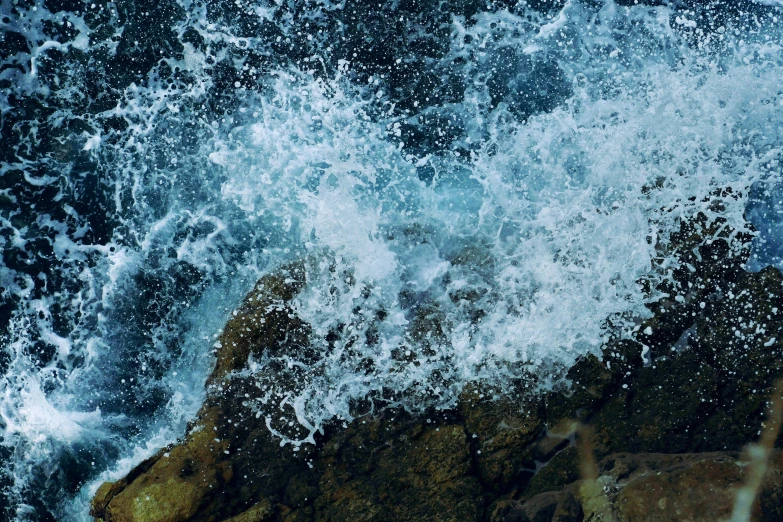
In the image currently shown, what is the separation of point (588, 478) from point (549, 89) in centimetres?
400

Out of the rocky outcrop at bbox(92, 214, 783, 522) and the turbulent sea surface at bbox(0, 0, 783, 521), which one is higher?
the turbulent sea surface at bbox(0, 0, 783, 521)

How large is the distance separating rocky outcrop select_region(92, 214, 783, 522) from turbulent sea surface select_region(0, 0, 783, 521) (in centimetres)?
24

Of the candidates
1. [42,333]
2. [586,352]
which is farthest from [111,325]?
[586,352]

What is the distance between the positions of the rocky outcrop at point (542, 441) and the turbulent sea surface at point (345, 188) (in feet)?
0.80

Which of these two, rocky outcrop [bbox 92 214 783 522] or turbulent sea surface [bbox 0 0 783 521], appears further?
turbulent sea surface [bbox 0 0 783 521]

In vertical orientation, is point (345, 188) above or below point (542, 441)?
above

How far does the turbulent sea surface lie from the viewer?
6.25 meters

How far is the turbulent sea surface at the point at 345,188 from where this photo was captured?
246 inches

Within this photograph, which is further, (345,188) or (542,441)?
(345,188)

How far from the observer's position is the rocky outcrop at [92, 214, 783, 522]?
18.5 ft

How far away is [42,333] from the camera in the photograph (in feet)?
22.3

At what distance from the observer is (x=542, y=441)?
19.3ft

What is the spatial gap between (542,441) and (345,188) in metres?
3.22

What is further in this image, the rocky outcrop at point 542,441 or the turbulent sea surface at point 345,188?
the turbulent sea surface at point 345,188
